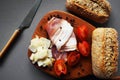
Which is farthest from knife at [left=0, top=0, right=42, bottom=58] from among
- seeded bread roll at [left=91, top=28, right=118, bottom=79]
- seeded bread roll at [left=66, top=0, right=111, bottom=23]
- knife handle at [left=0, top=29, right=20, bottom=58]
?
seeded bread roll at [left=91, top=28, right=118, bottom=79]

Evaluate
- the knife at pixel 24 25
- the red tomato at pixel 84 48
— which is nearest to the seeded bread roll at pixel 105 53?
the red tomato at pixel 84 48

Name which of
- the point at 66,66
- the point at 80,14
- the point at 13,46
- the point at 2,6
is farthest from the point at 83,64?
the point at 2,6

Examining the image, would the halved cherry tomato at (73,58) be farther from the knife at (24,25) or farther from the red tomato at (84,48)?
the knife at (24,25)

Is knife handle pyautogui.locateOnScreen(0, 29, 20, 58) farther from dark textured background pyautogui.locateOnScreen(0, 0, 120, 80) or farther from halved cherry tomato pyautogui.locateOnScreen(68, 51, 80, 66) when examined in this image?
halved cherry tomato pyautogui.locateOnScreen(68, 51, 80, 66)

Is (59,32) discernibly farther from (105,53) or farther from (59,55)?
(105,53)

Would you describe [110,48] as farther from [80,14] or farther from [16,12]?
[16,12]

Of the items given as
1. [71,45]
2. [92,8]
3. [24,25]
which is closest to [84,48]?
[71,45]
